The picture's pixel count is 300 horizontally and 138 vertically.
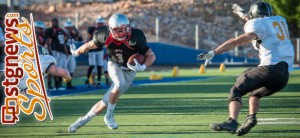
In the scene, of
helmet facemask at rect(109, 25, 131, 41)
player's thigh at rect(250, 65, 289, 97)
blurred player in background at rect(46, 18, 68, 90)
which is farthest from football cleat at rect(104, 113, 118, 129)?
blurred player in background at rect(46, 18, 68, 90)

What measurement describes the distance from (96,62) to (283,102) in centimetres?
717

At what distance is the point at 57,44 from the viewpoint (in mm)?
21172

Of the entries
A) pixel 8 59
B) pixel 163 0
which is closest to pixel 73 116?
pixel 8 59

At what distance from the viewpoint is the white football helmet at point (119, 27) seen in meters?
11.0

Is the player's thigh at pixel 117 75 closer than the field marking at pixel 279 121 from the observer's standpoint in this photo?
Yes

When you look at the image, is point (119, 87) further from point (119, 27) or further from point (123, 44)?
point (119, 27)

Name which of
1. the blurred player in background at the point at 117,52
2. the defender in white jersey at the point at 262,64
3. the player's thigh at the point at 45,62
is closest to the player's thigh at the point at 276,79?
the defender in white jersey at the point at 262,64

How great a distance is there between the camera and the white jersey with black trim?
10211 mm

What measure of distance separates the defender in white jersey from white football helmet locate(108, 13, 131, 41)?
58.2 inches

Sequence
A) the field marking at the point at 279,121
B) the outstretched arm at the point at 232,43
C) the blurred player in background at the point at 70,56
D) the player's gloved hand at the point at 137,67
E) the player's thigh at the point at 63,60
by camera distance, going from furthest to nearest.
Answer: the blurred player in background at the point at 70,56 → the player's thigh at the point at 63,60 → the field marking at the point at 279,121 → the player's gloved hand at the point at 137,67 → the outstretched arm at the point at 232,43

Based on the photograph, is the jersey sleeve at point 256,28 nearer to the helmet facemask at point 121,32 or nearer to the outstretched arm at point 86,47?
the helmet facemask at point 121,32

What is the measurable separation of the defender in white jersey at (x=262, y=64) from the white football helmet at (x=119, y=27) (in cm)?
148

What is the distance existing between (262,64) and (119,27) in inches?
77.8

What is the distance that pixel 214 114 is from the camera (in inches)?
532
